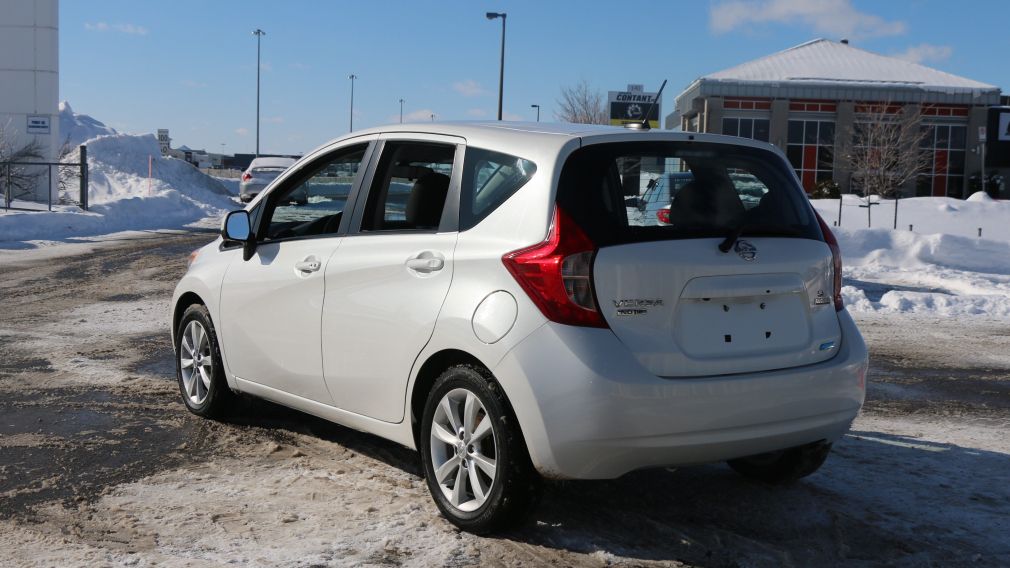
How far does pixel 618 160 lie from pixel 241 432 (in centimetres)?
300

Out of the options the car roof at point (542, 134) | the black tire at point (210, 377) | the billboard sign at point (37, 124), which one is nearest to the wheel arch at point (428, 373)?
the car roof at point (542, 134)

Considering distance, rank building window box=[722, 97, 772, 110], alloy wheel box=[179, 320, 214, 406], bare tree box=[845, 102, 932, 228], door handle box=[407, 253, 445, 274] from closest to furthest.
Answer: door handle box=[407, 253, 445, 274]
alloy wheel box=[179, 320, 214, 406]
bare tree box=[845, 102, 932, 228]
building window box=[722, 97, 772, 110]

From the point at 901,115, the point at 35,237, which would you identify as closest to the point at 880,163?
the point at 901,115

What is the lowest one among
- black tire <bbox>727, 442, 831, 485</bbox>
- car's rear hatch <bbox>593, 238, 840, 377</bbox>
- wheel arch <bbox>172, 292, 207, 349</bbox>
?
black tire <bbox>727, 442, 831, 485</bbox>

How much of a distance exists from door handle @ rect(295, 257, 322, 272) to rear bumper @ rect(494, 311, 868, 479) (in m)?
1.58

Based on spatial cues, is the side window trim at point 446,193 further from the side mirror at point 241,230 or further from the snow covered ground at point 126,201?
the snow covered ground at point 126,201

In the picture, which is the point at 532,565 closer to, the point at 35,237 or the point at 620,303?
the point at 620,303

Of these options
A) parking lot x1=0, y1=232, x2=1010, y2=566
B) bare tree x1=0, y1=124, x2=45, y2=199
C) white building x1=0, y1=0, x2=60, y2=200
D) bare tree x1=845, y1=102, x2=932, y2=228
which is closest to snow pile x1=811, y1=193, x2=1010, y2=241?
bare tree x1=845, y1=102, x2=932, y2=228

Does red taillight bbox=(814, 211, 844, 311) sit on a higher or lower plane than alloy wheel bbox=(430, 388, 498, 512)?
higher

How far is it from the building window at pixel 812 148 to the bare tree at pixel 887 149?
4.44 feet

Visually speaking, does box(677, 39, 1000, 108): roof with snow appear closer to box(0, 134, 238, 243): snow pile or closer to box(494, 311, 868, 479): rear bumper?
box(0, 134, 238, 243): snow pile

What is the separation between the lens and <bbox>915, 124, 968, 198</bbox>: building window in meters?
56.7

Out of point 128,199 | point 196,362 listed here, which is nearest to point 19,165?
point 128,199

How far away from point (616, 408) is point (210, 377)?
3207mm
